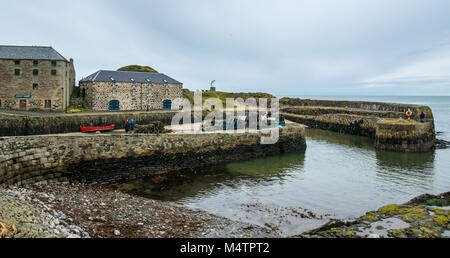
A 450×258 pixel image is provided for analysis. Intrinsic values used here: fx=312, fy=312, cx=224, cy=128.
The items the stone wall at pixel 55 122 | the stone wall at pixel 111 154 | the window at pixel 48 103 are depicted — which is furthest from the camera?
the window at pixel 48 103

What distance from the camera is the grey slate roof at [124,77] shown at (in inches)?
1288

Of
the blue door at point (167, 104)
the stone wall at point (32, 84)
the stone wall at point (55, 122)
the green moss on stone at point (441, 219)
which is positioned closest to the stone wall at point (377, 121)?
the green moss on stone at point (441, 219)

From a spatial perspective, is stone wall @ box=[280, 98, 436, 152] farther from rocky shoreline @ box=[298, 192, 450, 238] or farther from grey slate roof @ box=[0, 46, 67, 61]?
grey slate roof @ box=[0, 46, 67, 61]

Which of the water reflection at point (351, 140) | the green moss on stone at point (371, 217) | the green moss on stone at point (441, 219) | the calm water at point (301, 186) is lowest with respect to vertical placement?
the calm water at point (301, 186)

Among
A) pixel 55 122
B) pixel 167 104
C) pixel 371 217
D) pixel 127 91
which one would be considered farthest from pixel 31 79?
pixel 371 217

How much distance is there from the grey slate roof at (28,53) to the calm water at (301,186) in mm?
19247

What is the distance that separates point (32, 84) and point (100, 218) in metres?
22.8

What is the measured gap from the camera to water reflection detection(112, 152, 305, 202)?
14.9m

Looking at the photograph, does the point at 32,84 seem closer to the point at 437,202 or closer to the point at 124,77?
the point at 124,77

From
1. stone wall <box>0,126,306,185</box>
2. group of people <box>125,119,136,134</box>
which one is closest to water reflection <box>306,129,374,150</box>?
stone wall <box>0,126,306,185</box>

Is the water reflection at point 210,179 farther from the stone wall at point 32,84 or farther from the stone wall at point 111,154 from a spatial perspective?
the stone wall at point 32,84

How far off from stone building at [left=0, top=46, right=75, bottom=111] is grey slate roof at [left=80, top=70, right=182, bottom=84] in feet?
13.0

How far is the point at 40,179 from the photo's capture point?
14.1 m
